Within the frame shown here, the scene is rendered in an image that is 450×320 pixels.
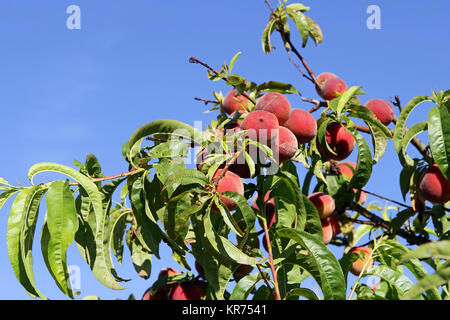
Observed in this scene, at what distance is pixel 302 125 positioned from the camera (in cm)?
195

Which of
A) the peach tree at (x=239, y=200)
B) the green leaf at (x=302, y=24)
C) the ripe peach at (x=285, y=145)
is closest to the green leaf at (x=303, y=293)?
the peach tree at (x=239, y=200)

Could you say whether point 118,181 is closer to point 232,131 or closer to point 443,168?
point 232,131

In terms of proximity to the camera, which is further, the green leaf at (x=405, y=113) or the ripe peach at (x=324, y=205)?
the ripe peach at (x=324, y=205)

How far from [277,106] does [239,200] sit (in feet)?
1.81

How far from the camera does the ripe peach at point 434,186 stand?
2.26 m

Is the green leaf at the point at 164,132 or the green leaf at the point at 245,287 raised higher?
the green leaf at the point at 164,132

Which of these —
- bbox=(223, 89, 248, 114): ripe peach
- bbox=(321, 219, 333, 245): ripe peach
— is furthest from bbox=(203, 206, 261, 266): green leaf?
bbox=(321, 219, 333, 245): ripe peach

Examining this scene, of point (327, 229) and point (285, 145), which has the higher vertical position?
point (285, 145)

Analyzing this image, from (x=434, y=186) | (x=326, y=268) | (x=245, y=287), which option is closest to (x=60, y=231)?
(x=245, y=287)

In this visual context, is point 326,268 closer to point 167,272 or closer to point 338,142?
point 338,142

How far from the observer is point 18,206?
1.45m

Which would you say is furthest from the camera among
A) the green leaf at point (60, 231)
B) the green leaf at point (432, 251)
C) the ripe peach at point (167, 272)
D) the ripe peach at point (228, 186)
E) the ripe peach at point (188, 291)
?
the ripe peach at point (167, 272)

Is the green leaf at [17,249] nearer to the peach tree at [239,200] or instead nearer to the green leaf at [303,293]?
the peach tree at [239,200]
